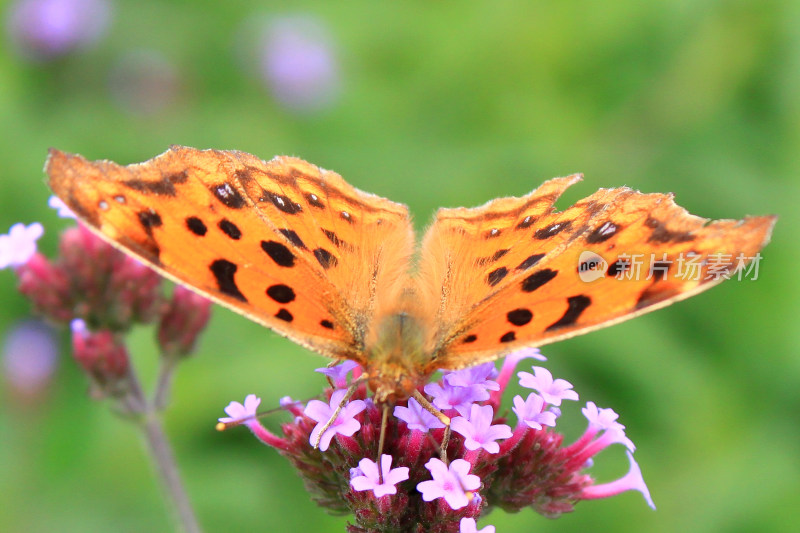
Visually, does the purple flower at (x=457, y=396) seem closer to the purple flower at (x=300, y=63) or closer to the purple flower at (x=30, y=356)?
the purple flower at (x=30, y=356)

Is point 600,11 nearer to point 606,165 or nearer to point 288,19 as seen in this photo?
point 606,165

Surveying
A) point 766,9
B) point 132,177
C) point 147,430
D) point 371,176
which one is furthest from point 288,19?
point 132,177

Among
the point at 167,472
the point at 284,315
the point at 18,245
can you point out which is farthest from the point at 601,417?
the point at 18,245

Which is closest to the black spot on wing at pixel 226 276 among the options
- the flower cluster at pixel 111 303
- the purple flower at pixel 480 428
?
the purple flower at pixel 480 428

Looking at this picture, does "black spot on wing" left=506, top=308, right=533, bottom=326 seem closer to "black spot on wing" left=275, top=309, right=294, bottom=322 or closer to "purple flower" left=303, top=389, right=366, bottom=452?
"purple flower" left=303, top=389, right=366, bottom=452

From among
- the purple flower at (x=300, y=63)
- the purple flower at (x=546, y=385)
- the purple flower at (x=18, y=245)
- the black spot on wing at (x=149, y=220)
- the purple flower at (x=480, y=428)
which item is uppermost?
the purple flower at (x=300, y=63)

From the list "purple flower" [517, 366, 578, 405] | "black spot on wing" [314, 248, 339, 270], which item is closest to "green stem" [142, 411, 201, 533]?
"black spot on wing" [314, 248, 339, 270]

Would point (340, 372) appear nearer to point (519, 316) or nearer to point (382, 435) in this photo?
point (382, 435)
